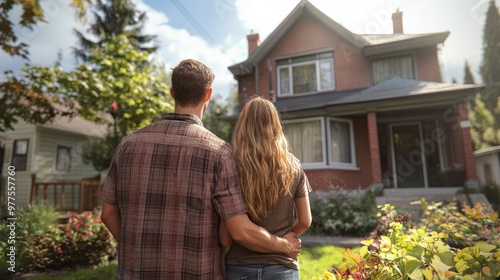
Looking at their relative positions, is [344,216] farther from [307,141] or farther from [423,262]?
[423,262]

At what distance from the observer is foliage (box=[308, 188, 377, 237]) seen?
6.10 metres

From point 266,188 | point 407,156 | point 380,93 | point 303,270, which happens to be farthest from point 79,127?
point 266,188

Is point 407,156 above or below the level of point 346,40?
below

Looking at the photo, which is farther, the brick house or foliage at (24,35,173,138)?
the brick house

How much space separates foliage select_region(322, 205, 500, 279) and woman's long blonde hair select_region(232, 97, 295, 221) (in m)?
0.56

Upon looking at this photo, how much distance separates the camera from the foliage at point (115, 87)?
536cm

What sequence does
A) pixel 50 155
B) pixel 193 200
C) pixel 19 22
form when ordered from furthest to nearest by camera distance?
1. pixel 50 155
2. pixel 19 22
3. pixel 193 200

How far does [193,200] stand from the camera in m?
1.32

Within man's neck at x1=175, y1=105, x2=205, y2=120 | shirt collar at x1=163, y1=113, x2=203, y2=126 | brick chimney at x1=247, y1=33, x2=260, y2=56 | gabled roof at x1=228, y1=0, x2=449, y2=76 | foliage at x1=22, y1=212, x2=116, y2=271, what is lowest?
foliage at x1=22, y1=212, x2=116, y2=271

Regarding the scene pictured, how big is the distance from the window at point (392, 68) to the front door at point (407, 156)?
5.90 ft

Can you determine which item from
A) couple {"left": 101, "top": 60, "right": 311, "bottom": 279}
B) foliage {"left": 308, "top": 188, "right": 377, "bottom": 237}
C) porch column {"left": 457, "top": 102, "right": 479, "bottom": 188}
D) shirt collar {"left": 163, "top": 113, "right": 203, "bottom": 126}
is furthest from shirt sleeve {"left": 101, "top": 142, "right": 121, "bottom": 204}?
porch column {"left": 457, "top": 102, "right": 479, "bottom": 188}

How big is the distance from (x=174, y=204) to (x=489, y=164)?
1173 centimetres

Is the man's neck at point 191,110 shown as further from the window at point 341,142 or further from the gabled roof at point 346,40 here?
the window at point 341,142

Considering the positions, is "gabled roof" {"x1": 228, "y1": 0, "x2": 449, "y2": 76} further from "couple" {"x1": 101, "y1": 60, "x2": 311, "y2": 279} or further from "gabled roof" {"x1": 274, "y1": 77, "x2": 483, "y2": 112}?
"couple" {"x1": 101, "y1": 60, "x2": 311, "y2": 279}
